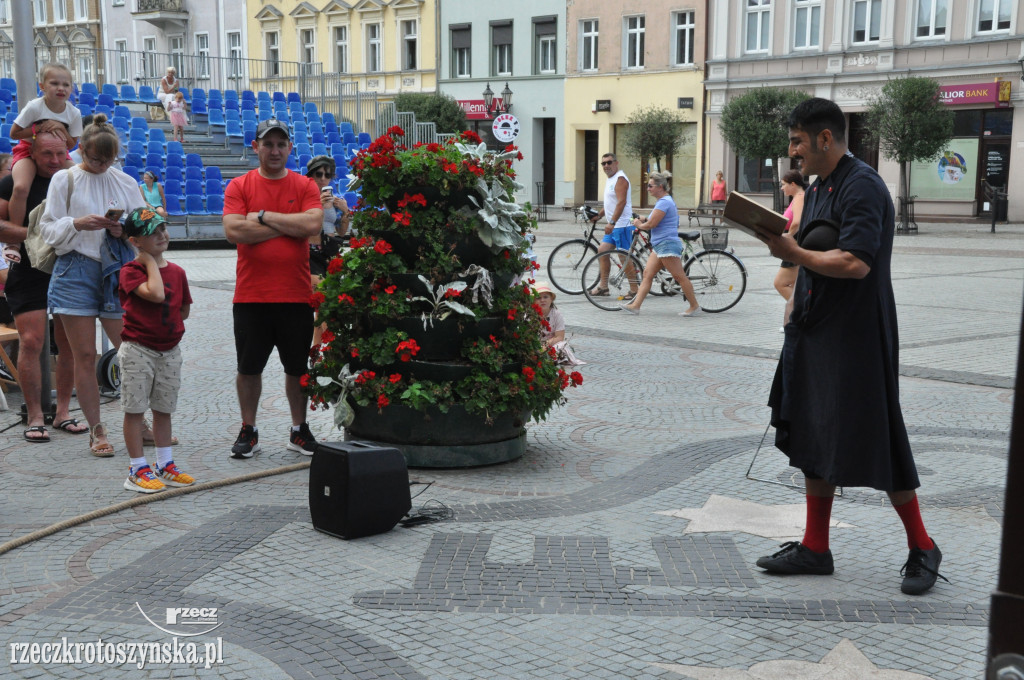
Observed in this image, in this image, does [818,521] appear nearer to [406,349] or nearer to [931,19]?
[406,349]

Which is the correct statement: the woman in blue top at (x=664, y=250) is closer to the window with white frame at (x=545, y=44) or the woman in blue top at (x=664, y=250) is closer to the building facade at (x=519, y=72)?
the building facade at (x=519, y=72)

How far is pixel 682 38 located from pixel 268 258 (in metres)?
36.0

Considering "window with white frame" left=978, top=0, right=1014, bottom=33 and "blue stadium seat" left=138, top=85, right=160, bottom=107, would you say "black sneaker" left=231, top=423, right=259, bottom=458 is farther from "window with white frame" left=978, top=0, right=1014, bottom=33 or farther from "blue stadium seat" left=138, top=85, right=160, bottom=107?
"window with white frame" left=978, top=0, right=1014, bottom=33

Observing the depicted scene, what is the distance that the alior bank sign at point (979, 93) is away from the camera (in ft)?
106

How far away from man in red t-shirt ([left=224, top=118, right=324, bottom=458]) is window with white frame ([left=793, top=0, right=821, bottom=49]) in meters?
33.1

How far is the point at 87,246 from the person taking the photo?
6.45m

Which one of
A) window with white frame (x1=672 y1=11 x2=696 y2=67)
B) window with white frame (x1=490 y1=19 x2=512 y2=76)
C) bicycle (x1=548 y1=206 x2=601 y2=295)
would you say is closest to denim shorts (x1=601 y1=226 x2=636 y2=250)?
bicycle (x1=548 y1=206 x2=601 y2=295)

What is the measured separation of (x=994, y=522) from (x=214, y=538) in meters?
3.59

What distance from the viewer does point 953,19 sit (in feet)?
109

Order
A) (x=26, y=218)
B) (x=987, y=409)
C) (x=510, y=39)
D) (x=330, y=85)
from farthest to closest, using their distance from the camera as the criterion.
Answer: (x=510, y=39) < (x=330, y=85) < (x=987, y=409) < (x=26, y=218)

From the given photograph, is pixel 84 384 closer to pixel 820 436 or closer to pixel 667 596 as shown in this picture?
pixel 667 596

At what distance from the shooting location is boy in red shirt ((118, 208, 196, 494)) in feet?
18.4

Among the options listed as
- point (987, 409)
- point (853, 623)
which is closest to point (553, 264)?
point (987, 409)

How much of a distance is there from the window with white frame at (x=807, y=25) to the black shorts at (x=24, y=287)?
109ft
